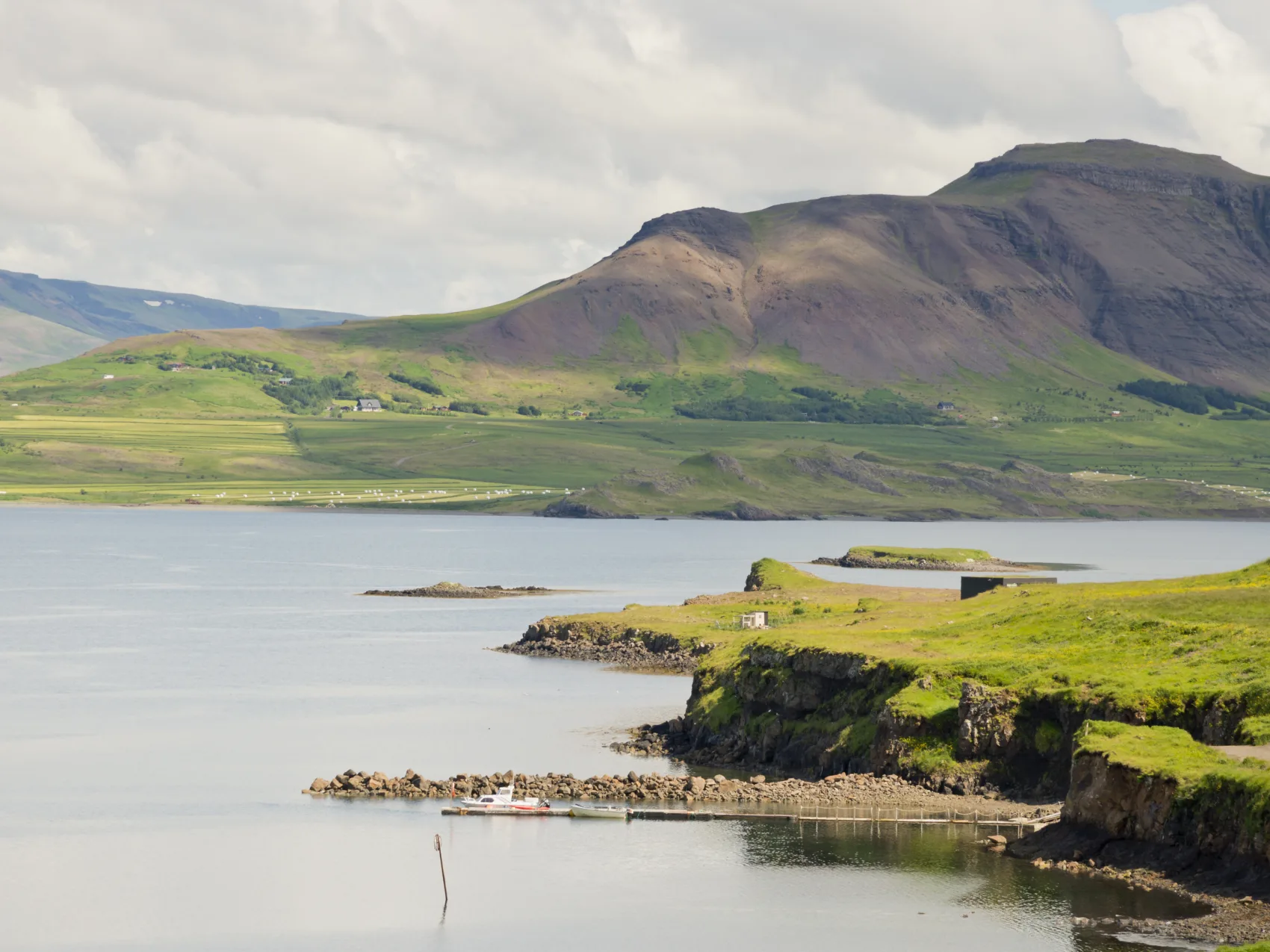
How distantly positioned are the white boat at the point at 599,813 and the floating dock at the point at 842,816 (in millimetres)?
271

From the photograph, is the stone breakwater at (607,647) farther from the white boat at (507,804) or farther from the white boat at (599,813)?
the white boat at (599,813)

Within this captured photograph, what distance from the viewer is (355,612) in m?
187

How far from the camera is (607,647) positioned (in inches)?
5748

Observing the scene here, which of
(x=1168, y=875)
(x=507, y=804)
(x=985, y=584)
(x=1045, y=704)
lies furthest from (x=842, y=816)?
(x=985, y=584)

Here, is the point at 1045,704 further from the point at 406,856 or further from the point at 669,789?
the point at 406,856

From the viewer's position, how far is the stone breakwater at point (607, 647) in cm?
13588

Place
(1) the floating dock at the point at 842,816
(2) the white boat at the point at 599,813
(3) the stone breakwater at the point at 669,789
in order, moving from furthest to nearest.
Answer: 1. (3) the stone breakwater at the point at 669,789
2. (2) the white boat at the point at 599,813
3. (1) the floating dock at the point at 842,816

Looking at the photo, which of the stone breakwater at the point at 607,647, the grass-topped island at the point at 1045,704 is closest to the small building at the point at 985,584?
the grass-topped island at the point at 1045,704

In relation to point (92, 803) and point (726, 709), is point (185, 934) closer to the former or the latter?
point (92, 803)

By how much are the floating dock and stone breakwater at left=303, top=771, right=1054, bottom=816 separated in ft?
2.90

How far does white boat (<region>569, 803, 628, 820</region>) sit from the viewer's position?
79.6 metres

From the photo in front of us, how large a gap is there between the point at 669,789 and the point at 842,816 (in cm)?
910

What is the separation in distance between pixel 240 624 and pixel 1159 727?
119m

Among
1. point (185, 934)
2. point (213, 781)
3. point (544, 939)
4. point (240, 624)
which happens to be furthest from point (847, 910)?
point (240, 624)
